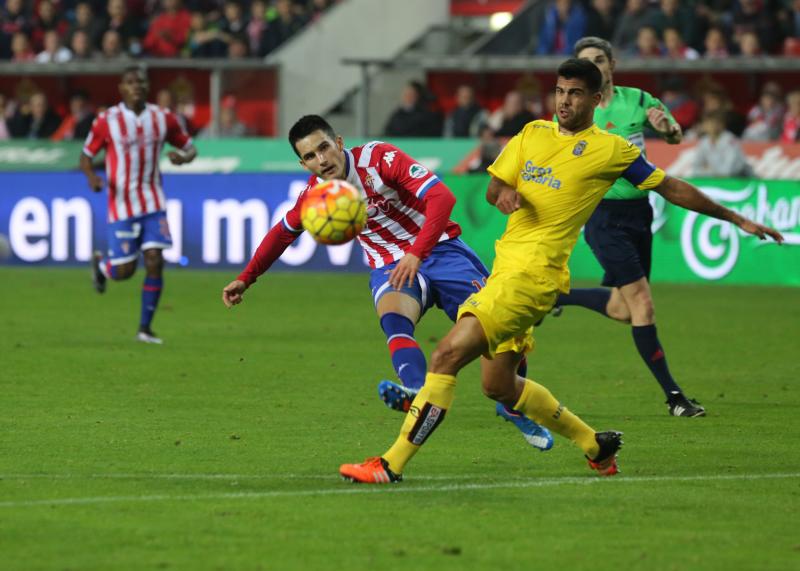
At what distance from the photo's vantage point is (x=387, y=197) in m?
8.11

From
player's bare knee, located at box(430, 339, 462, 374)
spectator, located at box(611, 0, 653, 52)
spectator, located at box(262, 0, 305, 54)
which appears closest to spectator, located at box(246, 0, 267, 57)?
spectator, located at box(262, 0, 305, 54)

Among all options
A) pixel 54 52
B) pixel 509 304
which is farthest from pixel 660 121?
pixel 54 52

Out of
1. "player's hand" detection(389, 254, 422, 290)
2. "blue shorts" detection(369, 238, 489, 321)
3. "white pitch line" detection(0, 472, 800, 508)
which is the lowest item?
"white pitch line" detection(0, 472, 800, 508)

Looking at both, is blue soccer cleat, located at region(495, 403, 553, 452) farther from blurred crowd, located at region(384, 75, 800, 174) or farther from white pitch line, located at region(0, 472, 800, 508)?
blurred crowd, located at region(384, 75, 800, 174)

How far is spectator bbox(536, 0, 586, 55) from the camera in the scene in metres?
23.2

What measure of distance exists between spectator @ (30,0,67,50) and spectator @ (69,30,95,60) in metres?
1.20

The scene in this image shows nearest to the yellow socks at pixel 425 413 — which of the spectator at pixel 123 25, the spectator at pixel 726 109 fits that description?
the spectator at pixel 726 109

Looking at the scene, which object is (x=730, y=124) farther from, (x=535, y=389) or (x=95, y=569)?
(x=95, y=569)

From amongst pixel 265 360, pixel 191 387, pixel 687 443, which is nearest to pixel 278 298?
pixel 265 360

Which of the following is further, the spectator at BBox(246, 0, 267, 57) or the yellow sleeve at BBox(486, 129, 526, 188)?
the spectator at BBox(246, 0, 267, 57)

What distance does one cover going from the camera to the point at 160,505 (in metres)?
6.41

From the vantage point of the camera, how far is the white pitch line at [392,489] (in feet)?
21.3

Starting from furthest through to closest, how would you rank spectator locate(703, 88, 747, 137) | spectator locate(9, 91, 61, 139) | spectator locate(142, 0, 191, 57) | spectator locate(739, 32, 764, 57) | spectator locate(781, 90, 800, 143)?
spectator locate(142, 0, 191, 57), spectator locate(9, 91, 61, 139), spectator locate(739, 32, 764, 57), spectator locate(703, 88, 747, 137), spectator locate(781, 90, 800, 143)

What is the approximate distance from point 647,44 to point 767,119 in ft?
7.52
